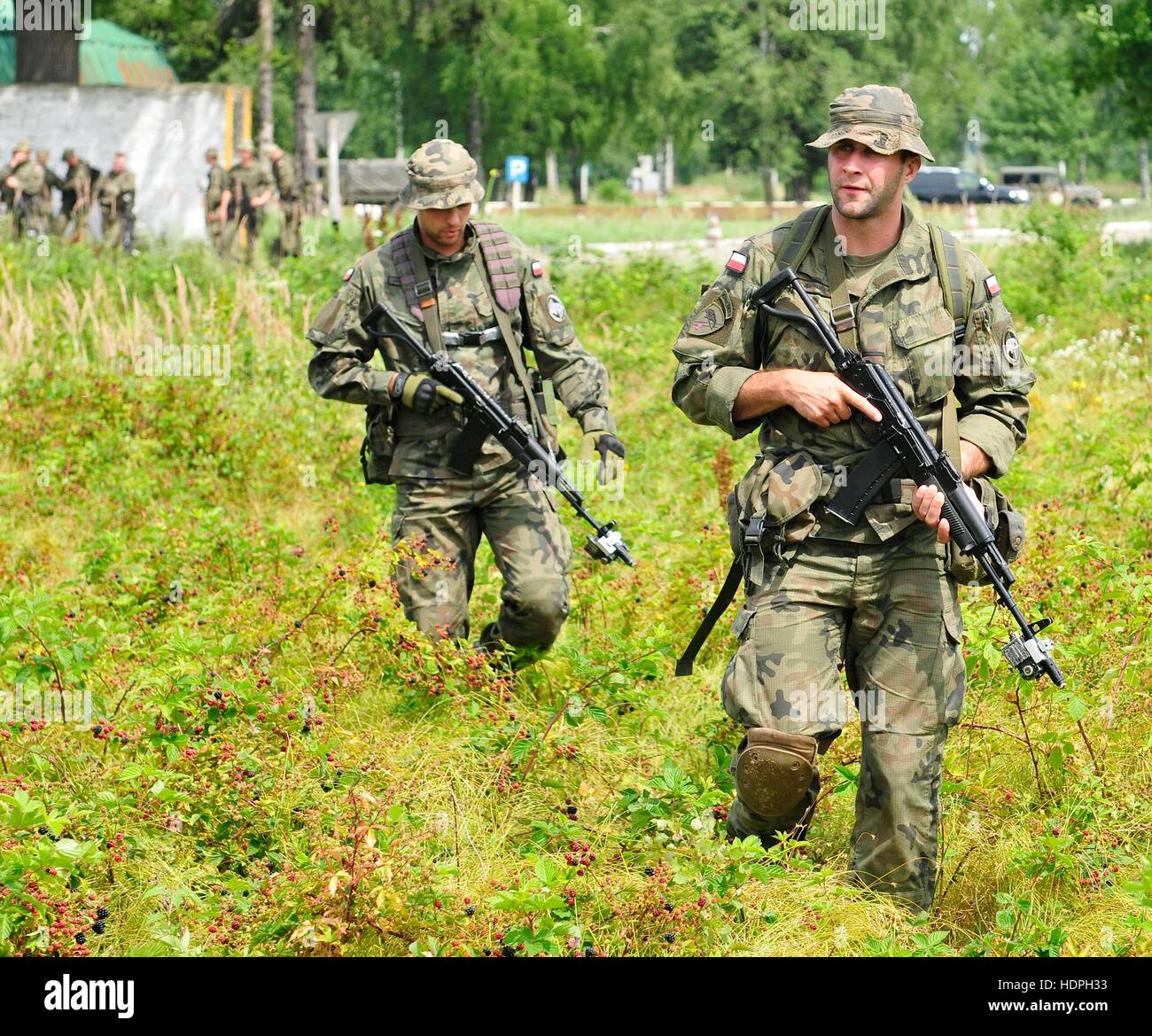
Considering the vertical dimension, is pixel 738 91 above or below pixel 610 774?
above

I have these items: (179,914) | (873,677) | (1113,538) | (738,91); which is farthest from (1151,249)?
(738,91)

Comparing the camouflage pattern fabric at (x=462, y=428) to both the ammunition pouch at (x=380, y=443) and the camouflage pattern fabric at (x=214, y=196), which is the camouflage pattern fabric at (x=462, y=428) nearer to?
the ammunition pouch at (x=380, y=443)

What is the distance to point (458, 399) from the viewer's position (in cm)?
579

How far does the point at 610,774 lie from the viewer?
509 cm

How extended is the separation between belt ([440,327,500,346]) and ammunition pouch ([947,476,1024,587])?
2205 mm

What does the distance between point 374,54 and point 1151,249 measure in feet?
51.8

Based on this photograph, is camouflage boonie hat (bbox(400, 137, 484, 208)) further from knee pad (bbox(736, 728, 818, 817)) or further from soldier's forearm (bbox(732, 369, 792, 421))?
knee pad (bbox(736, 728, 818, 817))

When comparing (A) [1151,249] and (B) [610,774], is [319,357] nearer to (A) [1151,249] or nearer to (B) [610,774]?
(B) [610,774]

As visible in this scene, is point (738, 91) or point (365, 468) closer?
point (365, 468)

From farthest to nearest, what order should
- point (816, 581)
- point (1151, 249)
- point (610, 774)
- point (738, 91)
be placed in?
1. point (738, 91)
2. point (1151, 249)
3. point (610, 774)
4. point (816, 581)

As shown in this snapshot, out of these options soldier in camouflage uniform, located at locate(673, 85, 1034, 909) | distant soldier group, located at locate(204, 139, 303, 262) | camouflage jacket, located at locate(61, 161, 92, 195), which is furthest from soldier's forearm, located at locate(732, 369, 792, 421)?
camouflage jacket, located at locate(61, 161, 92, 195)

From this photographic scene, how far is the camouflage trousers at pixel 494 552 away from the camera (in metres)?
5.84

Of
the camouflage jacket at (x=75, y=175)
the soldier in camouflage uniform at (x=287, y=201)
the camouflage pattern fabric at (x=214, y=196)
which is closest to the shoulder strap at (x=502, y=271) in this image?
the soldier in camouflage uniform at (x=287, y=201)

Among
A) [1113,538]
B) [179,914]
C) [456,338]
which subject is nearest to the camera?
[179,914]
